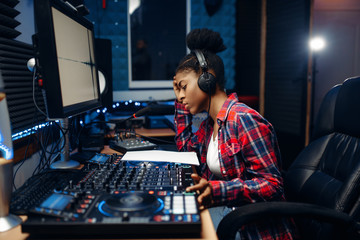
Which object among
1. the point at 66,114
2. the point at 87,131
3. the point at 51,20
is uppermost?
the point at 51,20

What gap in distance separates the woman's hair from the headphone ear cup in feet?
0.21

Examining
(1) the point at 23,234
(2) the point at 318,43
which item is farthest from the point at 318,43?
(1) the point at 23,234

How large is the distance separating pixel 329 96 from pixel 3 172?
1114mm

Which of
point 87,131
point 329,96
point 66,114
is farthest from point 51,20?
point 329,96

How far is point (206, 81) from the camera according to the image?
114cm

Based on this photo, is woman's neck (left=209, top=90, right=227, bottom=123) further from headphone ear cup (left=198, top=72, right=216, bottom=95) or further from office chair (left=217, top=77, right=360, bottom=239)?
office chair (left=217, top=77, right=360, bottom=239)

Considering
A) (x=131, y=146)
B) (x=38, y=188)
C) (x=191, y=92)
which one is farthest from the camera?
(x=131, y=146)

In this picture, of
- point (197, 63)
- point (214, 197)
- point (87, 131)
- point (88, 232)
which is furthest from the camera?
point (87, 131)

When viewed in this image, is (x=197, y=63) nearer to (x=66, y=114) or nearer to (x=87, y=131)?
(x=66, y=114)

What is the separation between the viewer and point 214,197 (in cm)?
82

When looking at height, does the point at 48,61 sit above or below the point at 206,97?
above

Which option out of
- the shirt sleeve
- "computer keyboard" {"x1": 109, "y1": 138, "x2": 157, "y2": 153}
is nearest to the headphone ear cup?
the shirt sleeve

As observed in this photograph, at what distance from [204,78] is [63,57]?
0.52m

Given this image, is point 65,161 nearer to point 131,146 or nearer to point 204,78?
point 131,146
